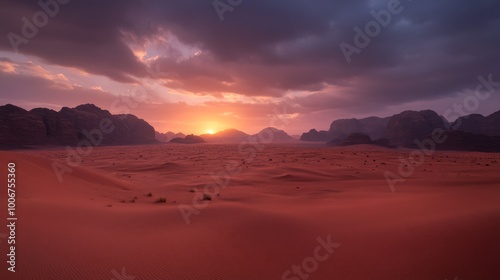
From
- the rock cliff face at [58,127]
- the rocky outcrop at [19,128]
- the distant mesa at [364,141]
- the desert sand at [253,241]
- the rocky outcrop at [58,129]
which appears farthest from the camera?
the distant mesa at [364,141]

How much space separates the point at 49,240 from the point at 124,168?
2692 centimetres

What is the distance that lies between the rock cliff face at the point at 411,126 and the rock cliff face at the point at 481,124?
38.6 ft

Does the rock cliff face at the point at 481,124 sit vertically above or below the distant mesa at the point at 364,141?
above

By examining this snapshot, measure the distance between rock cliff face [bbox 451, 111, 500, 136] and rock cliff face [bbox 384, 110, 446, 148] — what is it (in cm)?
1177

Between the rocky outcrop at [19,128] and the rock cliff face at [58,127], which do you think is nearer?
the rocky outcrop at [19,128]

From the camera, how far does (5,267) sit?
170 inches

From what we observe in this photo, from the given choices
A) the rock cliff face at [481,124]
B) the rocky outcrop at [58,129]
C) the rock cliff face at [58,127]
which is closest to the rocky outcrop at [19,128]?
the rock cliff face at [58,127]

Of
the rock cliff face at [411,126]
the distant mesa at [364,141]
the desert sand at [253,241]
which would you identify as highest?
the rock cliff face at [411,126]

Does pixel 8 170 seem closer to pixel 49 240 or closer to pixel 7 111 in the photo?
pixel 49 240

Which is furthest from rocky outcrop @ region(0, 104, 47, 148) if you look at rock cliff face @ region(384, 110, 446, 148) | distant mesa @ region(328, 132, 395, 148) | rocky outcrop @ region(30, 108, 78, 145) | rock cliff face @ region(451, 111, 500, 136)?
rock cliff face @ region(451, 111, 500, 136)

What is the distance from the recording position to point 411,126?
108 m

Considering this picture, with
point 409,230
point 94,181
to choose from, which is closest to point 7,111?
point 94,181

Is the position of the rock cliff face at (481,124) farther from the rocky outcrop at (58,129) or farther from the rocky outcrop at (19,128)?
the rocky outcrop at (19,128)

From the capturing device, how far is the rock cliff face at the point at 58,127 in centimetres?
7638
